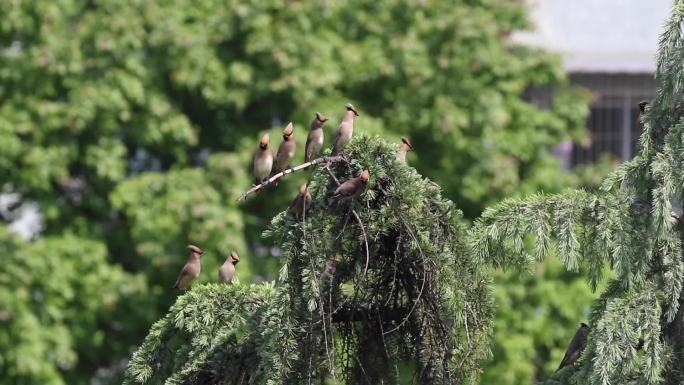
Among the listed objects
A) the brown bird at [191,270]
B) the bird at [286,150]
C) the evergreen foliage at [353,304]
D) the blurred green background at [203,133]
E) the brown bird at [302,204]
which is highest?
the blurred green background at [203,133]

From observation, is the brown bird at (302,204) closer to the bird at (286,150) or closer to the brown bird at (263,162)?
the bird at (286,150)

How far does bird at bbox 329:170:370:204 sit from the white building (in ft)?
35.3

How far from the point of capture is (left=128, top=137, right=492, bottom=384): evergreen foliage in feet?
19.5

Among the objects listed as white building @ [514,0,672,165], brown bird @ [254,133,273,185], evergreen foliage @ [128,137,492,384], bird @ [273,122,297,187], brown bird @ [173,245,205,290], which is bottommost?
evergreen foliage @ [128,137,492,384]

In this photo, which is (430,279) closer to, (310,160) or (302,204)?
(302,204)

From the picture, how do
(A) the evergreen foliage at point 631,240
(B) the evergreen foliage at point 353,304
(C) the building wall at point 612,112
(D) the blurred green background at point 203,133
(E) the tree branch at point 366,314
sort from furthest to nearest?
(C) the building wall at point 612,112 < (D) the blurred green background at point 203,133 < (E) the tree branch at point 366,314 < (B) the evergreen foliage at point 353,304 < (A) the evergreen foliage at point 631,240

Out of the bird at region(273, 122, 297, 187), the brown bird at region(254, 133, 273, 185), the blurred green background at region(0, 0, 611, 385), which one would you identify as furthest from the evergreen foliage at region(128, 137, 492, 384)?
the blurred green background at region(0, 0, 611, 385)

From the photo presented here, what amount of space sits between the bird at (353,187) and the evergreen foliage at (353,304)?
0.08 meters

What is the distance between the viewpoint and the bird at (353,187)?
5.97 meters

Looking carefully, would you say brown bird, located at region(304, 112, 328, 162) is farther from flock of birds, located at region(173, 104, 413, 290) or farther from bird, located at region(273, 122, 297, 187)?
bird, located at region(273, 122, 297, 187)

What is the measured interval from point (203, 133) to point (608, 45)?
14.2 feet

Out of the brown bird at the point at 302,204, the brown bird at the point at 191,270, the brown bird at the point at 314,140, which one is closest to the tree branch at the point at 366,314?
the brown bird at the point at 302,204

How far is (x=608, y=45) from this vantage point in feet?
54.5

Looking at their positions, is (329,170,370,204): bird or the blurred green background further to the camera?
the blurred green background
